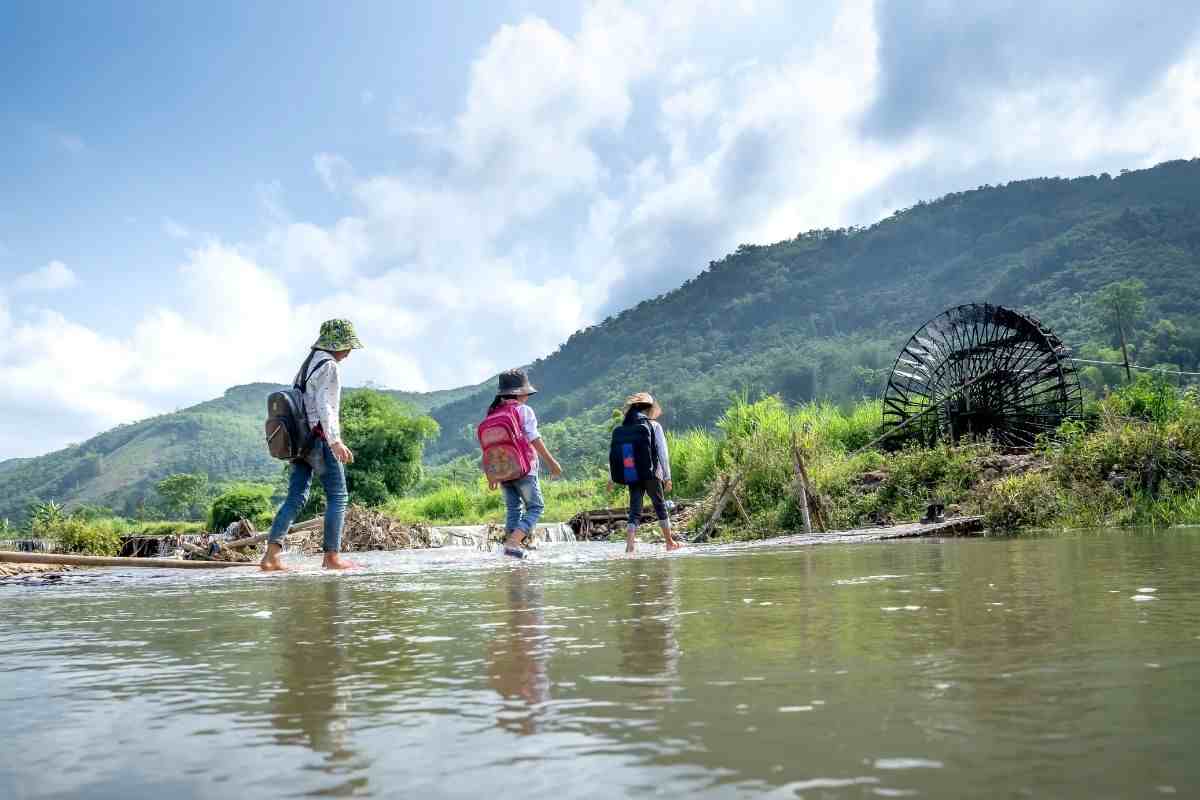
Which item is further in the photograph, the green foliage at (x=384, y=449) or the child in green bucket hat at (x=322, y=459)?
the green foliage at (x=384, y=449)

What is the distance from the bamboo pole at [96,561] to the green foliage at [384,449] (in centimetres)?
5201

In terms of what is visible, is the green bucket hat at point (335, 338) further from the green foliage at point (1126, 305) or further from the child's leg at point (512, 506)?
the green foliage at point (1126, 305)

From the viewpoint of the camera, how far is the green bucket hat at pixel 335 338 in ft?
25.8

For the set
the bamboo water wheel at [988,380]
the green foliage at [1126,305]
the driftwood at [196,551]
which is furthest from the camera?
the green foliage at [1126,305]

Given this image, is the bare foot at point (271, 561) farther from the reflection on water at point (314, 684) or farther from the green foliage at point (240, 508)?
the green foliage at point (240, 508)

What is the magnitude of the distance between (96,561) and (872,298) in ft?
388

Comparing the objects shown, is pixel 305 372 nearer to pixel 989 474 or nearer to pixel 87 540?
pixel 87 540

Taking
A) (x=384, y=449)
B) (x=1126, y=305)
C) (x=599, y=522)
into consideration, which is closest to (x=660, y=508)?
(x=599, y=522)

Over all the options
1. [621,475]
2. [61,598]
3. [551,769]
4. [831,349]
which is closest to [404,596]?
[61,598]

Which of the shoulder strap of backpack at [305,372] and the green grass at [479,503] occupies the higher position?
the shoulder strap of backpack at [305,372]

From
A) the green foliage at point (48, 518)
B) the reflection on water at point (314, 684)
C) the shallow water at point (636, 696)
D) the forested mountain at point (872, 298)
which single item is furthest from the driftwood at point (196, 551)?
the forested mountain at point (872, 298)

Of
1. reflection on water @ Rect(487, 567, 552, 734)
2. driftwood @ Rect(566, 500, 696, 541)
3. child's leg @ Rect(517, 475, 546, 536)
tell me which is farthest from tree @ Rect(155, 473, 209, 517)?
reflection on water @ Rect(487, 567, 552, 734)

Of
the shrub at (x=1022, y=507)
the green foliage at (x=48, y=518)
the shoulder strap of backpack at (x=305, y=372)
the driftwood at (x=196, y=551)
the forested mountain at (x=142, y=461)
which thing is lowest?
the driftwood at (x=196, y=551)

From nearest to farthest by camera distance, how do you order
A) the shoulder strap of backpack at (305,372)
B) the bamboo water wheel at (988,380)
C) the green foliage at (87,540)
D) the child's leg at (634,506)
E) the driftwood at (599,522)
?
the shoulder strap of backpack at (305,372) < the child's leg at (634,506) < the green foliage at (87,540) < the driftwood at (599,522) < the bamboo water wheel at (988,380)
